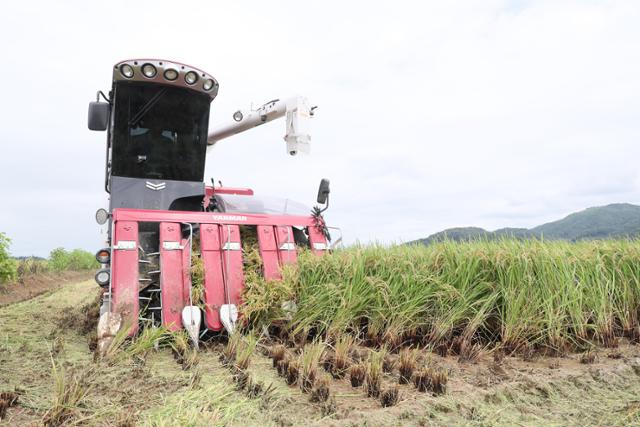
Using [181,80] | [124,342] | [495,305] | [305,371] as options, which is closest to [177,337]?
[124,342]

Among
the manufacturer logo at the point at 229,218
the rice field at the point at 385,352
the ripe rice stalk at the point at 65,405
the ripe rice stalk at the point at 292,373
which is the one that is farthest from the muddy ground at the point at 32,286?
the ripe rice stalk at the point at 292,373

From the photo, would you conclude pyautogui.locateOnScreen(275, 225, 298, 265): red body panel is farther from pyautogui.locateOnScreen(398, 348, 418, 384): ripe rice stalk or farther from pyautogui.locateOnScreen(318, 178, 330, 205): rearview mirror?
pyautogui.locateOnScreen(398, 348, 418, 384): ripe rice stalk

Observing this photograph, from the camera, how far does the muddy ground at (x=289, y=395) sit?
8.38 feet

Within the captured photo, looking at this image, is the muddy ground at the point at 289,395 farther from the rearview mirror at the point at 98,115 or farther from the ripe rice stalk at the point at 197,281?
the rearview mirror at the point at 98,115

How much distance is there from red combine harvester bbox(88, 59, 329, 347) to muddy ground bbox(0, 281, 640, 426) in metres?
0.62

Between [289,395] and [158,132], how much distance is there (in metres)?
3.97

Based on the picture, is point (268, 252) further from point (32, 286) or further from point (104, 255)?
point (32, 286)

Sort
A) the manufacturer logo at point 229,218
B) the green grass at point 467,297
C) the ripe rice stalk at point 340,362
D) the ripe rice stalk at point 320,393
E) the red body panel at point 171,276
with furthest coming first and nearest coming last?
the manufacturer logo at point 229,218, the red body panel at point 171,276, the green grass at point 467,297, the ripe rice stalk at point 340,362, the ripe rice stalk at point 320,393

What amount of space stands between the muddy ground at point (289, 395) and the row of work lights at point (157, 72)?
292 cm

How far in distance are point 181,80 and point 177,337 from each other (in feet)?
9.67

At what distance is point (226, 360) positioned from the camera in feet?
12.0

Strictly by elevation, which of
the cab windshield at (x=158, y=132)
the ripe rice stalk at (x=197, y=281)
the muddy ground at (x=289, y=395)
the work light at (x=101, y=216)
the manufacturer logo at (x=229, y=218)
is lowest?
the muddy ground at (x=289, y=395)

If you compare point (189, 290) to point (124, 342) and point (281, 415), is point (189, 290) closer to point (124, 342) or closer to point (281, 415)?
point (124, 342)

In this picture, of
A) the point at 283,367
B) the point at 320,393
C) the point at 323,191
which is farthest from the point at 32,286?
the point at 320,393
